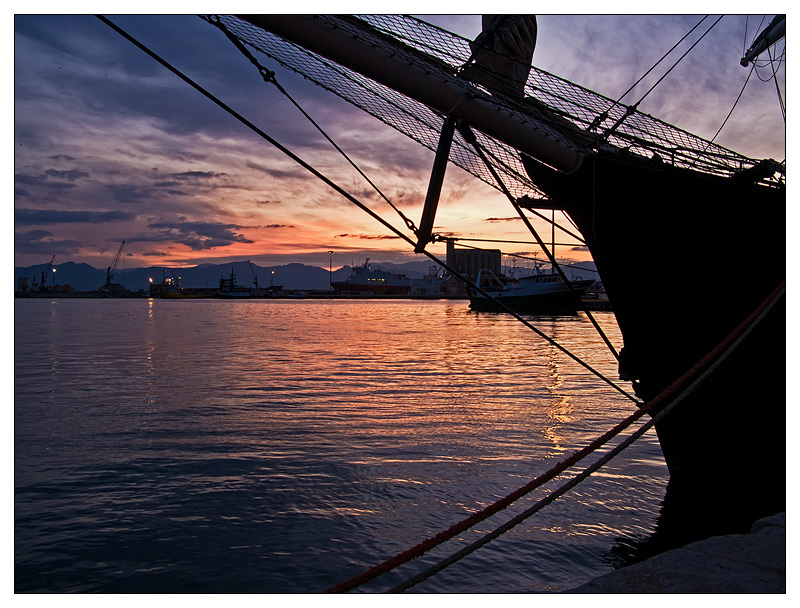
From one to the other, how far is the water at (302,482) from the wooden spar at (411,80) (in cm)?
375

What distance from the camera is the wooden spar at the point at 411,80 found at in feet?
12.6

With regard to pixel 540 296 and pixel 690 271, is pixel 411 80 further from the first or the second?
pixel 540 296

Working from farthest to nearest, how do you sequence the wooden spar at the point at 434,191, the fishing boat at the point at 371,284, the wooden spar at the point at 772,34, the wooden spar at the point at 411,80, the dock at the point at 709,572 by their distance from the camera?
the fishing boat at the point at 371,284 < the wooden spar at the point at 772,34 < the wooden spar at the point at 434,191 < the wooden spar at the point at 411,80 < the dock at the point at 709,572

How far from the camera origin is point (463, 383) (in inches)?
565

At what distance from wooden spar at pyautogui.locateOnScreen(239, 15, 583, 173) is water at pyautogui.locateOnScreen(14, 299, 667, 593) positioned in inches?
148

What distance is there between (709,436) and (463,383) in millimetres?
8581

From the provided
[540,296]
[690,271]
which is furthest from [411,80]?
[540,296]

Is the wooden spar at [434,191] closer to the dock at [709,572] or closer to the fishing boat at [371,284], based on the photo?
the dock at [709,572]

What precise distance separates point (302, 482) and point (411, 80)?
15.6 feet

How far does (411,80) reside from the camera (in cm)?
423

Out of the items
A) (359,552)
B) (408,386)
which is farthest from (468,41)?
(408,386)

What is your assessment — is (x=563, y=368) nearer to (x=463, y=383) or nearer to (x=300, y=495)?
(x=463, y=383)

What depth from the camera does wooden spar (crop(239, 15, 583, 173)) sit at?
3.85 meters

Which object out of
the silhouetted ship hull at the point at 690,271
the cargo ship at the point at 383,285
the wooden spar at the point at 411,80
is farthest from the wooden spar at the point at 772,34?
the cargo ship at the point at 383,285
